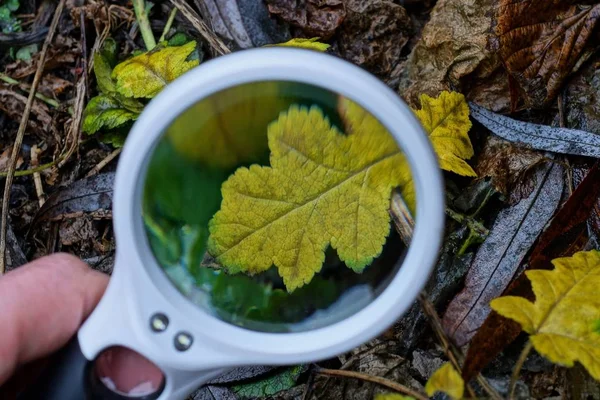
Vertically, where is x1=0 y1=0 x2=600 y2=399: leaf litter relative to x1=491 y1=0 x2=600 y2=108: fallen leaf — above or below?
below

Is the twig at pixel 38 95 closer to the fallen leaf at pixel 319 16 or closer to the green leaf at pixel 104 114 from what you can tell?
the green leaf at pixel 104 114

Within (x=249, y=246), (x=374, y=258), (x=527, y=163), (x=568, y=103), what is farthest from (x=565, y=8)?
(x=249, y=246)

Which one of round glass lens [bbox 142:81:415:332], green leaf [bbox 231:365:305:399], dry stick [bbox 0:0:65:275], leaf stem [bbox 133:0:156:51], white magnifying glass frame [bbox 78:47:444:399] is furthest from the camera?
leaf stem [bbox 133:0:156:51]

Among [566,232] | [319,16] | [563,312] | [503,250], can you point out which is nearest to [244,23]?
[319,16]

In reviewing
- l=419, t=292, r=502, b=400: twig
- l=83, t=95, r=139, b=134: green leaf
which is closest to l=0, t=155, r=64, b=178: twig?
l=83, t=95, r=139, b=134: green leaf

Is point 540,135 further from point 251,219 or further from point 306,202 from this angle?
point 251,219

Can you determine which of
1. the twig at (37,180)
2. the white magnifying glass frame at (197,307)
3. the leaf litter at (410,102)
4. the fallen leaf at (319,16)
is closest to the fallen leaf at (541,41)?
the leaf litter at (410,102)

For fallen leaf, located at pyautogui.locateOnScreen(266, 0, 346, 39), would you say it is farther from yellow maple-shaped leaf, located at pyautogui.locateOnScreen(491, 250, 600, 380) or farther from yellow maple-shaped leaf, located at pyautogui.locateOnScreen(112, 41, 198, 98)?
yellow maple-shaped leaf, located at pyautogui.locateOnScreen(491, 250, 600, 380)

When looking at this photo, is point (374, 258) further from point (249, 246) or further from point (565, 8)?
point (565, 8)
